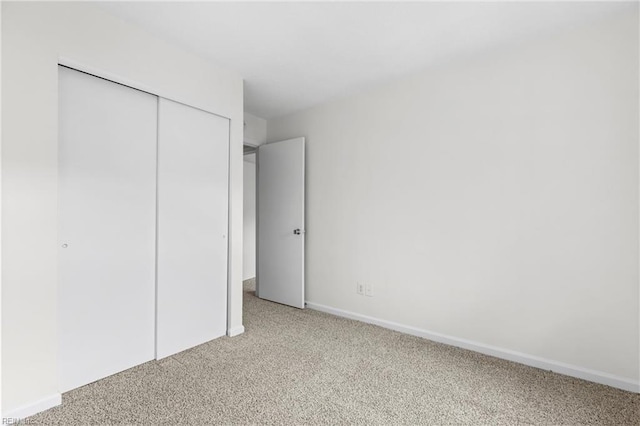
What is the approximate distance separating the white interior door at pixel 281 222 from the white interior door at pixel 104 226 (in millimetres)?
1649

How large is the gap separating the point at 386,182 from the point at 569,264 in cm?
154

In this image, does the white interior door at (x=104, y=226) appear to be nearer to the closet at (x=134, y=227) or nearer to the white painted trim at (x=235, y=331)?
the closet at (x=134, y=227)

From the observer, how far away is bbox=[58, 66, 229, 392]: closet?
2.01 meters

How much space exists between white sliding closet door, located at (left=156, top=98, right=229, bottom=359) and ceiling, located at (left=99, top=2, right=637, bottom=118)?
560 millimetres

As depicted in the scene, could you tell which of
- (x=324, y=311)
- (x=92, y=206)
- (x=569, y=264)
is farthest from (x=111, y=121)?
(x=569, y=264)

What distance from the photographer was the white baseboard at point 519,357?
2.10 metres

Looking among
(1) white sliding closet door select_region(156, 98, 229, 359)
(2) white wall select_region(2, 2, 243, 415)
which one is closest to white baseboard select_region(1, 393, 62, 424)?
(2) white wall select_region(2, 2, 243, 415)

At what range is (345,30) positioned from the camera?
227cm

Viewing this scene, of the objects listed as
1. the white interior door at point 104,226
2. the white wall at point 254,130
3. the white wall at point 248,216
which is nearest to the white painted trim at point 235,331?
the white interior door at point 104,226

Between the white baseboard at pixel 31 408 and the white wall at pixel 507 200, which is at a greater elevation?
the white wall at pixel 507 200

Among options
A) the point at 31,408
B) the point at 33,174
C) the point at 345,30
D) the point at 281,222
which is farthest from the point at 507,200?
the point at 31,408

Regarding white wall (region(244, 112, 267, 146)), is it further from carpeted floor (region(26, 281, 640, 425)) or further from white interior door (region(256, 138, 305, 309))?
carpeted floor (region(26, 281, 640, 425))

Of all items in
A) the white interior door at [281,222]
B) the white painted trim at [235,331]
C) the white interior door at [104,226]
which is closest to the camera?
the white interior door at [104,226]

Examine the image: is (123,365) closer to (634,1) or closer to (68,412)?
(68,412)
